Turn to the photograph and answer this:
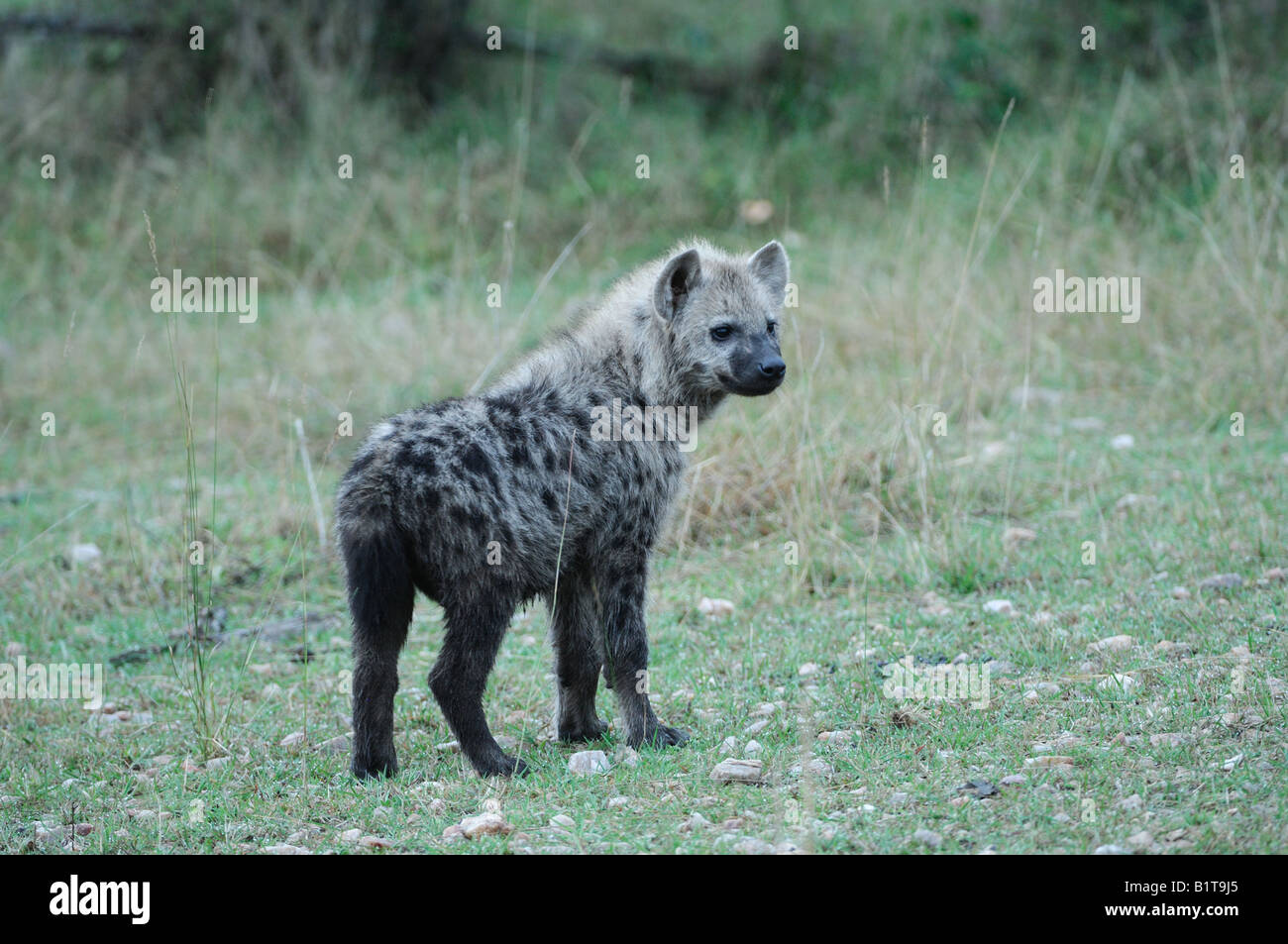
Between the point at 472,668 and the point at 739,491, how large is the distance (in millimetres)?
2898

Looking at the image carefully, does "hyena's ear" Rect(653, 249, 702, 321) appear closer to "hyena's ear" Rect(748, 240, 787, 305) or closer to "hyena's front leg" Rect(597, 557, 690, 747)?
"hyena's ear" Rect(748, 240, 787, 305)

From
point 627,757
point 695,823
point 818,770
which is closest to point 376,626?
point 627,757

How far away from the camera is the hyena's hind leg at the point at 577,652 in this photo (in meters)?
5.04

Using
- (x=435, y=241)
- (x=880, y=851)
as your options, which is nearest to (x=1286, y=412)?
(x=880, y=851)

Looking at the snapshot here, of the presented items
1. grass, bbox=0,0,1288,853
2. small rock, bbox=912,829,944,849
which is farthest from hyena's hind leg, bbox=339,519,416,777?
small rock, bbox=912,829,944,849

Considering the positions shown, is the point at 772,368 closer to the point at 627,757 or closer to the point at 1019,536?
the point at 627,757

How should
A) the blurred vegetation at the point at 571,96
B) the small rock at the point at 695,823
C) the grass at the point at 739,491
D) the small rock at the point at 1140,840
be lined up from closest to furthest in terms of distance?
the small rock at the point at 1140,840
the small rock at the point at 695,823
the grass at the point at 739,491
the blurred vegetation at the point at 571,96

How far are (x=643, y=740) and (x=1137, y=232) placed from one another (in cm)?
647

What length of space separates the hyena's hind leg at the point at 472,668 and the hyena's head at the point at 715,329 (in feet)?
4.29

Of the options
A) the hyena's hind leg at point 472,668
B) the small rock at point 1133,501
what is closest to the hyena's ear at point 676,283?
the hyena's hind leg at point 472,668

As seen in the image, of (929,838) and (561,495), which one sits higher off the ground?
(561,495)

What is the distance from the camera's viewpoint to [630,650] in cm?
496

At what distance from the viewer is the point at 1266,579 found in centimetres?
570

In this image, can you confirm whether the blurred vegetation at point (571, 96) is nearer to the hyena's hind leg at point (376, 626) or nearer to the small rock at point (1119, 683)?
the small rock at point (1119, 683)
